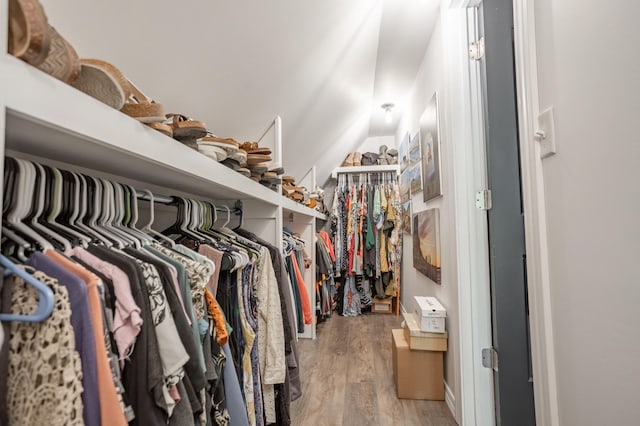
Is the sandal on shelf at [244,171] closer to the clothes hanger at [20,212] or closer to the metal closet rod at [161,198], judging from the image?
the metal closet rod at [161,198]

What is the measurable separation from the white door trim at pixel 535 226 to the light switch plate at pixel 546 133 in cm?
2

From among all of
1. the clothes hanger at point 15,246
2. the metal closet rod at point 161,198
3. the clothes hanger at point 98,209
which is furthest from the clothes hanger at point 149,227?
the clothes hanger at point 15,246

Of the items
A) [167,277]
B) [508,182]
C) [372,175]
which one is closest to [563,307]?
[508,182]

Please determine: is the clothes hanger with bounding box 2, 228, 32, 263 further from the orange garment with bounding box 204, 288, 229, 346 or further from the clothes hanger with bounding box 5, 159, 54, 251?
the orange garment with bounding box 204, 288, 229, 346

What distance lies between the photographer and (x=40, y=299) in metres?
0.43

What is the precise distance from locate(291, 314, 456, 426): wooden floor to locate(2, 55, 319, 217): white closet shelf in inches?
62.3

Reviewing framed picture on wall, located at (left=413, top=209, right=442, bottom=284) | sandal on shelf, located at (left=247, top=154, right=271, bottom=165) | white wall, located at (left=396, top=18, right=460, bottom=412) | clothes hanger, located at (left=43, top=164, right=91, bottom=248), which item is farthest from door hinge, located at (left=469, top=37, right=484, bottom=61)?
clothes hanger, located at (left=43, top=164, right=91, bottom=248)

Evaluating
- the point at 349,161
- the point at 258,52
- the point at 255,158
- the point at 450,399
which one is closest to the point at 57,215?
the point at 255,158

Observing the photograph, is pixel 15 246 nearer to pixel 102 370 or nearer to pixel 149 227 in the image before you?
pixel 102 370

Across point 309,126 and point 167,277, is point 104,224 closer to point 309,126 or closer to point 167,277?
point 167,277

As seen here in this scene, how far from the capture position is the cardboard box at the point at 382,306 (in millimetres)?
3959

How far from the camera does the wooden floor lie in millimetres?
1733

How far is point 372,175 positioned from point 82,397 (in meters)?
4.08

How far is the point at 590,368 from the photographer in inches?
28.5
